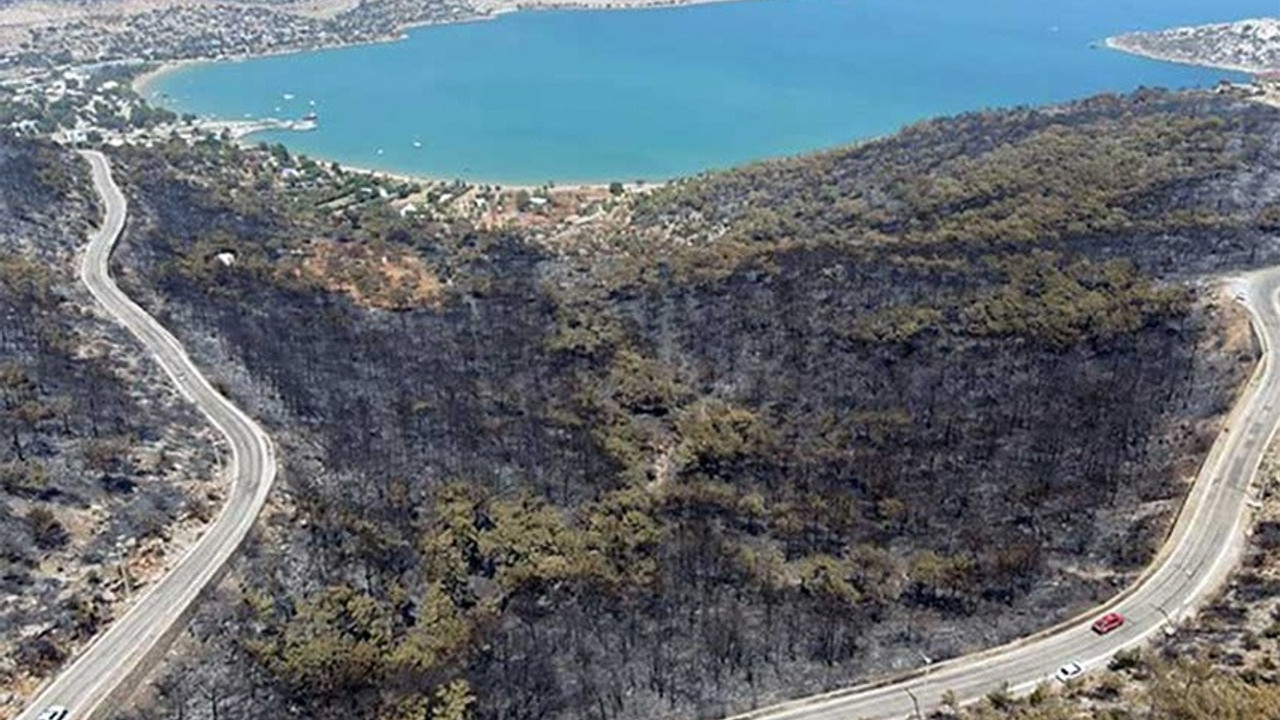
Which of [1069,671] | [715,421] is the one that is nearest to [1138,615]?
[1069,671]

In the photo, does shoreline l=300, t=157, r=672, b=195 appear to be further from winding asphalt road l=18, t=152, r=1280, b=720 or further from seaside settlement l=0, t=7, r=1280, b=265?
winding asphalt road l=18, t=152, r=1280, b=720

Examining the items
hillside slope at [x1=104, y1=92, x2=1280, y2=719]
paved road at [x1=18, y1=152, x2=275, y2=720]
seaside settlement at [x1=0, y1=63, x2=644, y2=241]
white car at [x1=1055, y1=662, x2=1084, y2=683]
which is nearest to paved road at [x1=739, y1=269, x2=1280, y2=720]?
white car at [x1=1055, y1=662, x2=1084, y2=683]

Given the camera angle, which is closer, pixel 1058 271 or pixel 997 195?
pixel 1058 271

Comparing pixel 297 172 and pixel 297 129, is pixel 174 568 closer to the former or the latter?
pixel 297 172

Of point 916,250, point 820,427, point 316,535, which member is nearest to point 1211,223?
point 916,250

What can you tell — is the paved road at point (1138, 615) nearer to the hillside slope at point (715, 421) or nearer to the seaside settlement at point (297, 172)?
the hillside slope at point (715, 421)

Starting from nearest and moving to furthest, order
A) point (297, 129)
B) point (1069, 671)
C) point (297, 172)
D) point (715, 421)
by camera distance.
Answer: point (1069, 671), point (715, 421), point (297, 172), point (297, 129)

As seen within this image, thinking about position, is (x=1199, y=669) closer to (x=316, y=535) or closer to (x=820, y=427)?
Result: (x=820, y=427)
